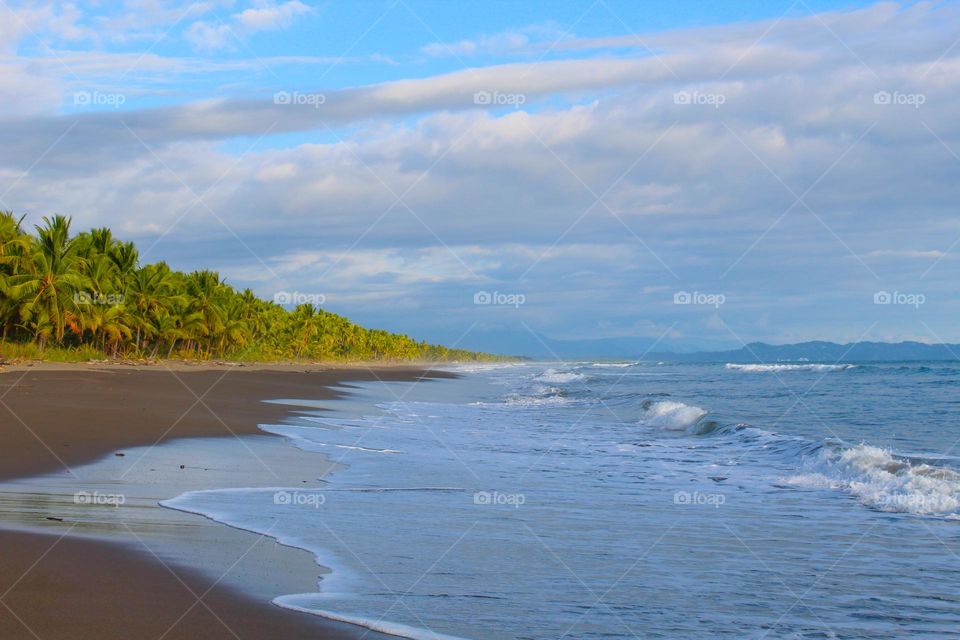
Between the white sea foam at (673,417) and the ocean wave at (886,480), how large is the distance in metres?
9.00

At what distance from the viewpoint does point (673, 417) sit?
26281 millimetres

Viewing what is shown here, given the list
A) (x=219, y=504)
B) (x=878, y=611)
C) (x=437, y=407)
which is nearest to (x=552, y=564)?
(x=878, y=611)

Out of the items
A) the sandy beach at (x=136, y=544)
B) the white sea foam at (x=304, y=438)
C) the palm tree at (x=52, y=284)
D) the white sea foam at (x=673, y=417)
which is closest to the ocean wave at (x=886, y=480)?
the white sea foam at (x=304, y=438)

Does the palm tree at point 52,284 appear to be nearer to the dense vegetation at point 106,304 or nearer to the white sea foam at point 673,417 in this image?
the dense vegetation at point 106,304

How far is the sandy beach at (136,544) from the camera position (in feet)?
16.9

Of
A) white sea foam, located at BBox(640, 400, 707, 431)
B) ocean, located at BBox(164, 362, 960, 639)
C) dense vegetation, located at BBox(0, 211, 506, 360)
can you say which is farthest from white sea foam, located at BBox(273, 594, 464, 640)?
dense vegetation, located at BBox(0, 211, 506, 360)

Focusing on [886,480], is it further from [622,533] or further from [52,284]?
[52,284]

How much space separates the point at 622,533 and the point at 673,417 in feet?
58.6

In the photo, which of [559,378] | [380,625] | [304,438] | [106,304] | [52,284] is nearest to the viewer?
[380,625]

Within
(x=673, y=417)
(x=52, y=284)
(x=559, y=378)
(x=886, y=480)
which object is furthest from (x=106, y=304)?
(x=886, y=480)

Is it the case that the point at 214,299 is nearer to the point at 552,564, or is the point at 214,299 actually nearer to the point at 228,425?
the point at 228,425

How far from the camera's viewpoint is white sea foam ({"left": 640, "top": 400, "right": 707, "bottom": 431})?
25.3 m

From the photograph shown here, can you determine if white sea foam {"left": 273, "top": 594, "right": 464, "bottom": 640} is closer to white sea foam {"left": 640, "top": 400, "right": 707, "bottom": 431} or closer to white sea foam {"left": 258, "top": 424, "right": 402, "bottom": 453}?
white sea foam {"left": 258, "top": 424, "right": 402, "bottom": 453}

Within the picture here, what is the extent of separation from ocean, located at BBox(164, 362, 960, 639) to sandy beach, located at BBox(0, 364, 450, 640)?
39 centimetres
